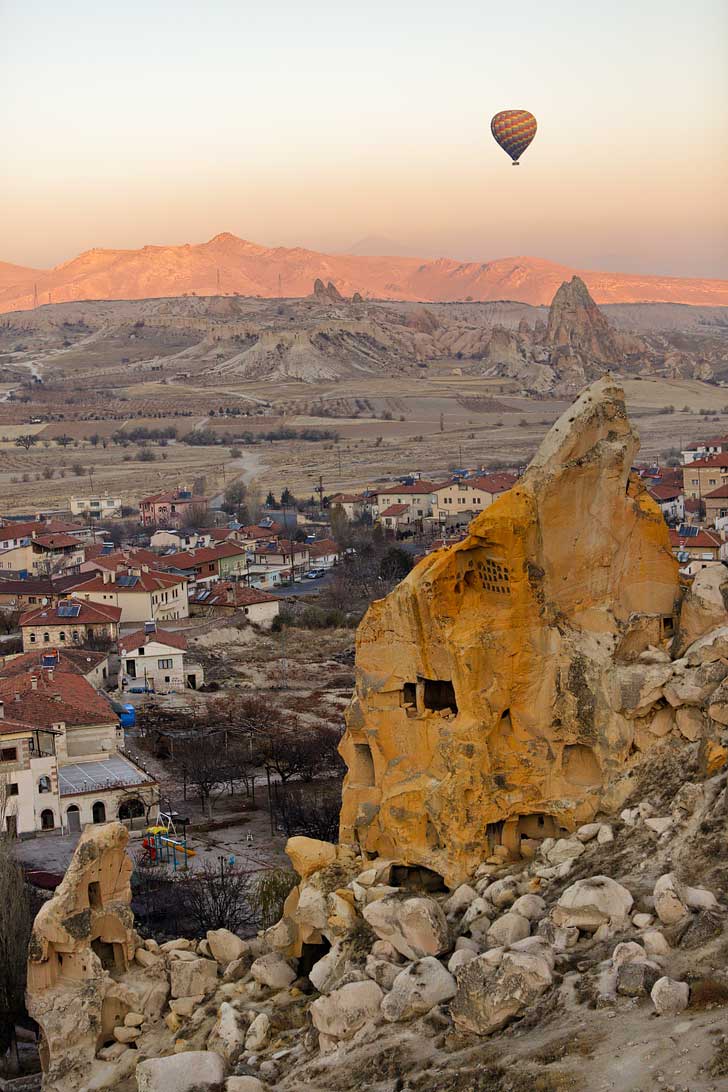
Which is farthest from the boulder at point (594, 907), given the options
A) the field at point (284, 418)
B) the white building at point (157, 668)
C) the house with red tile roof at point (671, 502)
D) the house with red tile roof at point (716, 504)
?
the field at point (284, 418)

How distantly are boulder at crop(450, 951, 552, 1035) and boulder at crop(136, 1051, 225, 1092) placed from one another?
2.28m

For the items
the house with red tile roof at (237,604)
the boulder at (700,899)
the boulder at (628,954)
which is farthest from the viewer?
the house with red tile roof at (237,604)

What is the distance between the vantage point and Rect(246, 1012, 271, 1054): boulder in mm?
12750

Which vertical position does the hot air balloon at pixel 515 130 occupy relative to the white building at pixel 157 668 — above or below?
above

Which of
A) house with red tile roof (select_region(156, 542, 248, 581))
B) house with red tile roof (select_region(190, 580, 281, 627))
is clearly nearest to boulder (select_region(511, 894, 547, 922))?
house with red tile roof (select_region(190, 580, 281, 627))

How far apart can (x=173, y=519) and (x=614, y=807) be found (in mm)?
69640

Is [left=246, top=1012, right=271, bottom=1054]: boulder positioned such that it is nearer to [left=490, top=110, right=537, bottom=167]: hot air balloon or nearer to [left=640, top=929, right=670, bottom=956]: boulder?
A: [left=640, top=929, right=670, bottom=956]: boulder

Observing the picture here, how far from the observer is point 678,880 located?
39.1 feet

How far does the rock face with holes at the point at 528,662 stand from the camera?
46.5 feet

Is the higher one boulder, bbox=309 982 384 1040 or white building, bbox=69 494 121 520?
white building, bbox=69 494 121 520

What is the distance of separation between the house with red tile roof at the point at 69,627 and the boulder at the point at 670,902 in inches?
1373

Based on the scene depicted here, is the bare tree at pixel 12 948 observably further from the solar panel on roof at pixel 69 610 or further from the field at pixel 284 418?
the field at pixel 284 418

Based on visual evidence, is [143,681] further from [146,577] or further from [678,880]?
[678,880]

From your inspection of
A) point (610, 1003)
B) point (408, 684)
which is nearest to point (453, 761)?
point (408, 684)
